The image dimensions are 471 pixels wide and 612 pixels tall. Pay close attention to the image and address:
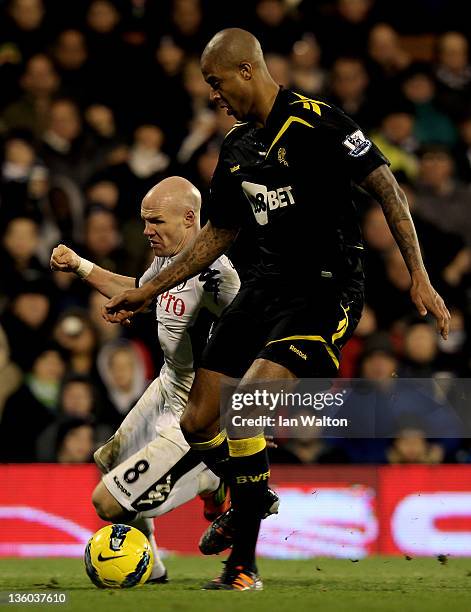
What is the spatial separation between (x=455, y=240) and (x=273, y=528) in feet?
9.79

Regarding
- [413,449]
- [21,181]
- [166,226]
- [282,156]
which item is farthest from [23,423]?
[282,156]

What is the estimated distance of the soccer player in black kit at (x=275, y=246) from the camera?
6.01 metres

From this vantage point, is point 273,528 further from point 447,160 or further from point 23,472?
point 447,160

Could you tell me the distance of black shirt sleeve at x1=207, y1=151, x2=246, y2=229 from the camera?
6.38 m

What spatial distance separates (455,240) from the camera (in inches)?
416

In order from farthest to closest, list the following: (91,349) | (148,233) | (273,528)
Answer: (91,349)
(273,528)
(148,233)

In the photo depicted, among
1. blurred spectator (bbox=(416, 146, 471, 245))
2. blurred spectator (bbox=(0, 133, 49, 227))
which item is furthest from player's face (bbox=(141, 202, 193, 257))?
blurred spectator (bbox=(416, 146, 471, 245))

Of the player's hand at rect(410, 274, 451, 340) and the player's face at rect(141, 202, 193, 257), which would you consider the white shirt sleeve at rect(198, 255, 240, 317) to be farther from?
the player's hand at rect(410, 274, 451, 340)

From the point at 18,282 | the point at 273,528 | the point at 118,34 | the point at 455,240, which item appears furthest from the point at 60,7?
the point at 273,528

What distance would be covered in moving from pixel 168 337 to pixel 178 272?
645 mm

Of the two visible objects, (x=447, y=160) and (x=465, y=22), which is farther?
(x=465, y=22)

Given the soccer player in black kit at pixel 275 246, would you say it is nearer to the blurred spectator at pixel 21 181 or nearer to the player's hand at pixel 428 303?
the player's hand at pixel 428 303

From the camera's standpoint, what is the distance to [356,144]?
19.6 ft

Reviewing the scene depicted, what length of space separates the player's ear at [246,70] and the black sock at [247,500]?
5.52 feet
